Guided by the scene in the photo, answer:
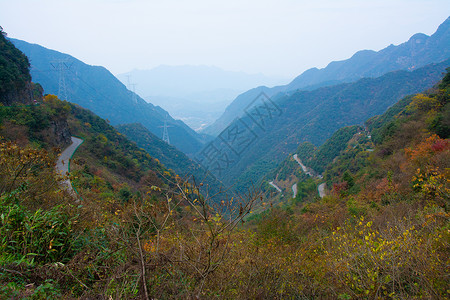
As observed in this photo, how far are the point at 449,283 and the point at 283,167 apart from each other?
182 ft

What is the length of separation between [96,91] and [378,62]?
6671 inches

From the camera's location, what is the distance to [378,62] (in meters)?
151

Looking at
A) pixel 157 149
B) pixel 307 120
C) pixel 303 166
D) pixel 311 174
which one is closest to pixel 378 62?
pixel 307 120

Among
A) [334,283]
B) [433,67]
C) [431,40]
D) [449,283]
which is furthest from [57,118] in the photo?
[431,40]

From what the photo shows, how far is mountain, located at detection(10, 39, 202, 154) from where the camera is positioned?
276 feet

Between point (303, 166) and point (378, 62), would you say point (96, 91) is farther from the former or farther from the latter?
point (378, 62)

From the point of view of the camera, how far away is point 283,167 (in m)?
57.3

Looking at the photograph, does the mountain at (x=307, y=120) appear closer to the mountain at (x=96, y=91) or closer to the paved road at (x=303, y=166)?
the paved road at (x=303, y=166)

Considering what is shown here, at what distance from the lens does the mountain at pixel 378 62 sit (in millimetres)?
128375

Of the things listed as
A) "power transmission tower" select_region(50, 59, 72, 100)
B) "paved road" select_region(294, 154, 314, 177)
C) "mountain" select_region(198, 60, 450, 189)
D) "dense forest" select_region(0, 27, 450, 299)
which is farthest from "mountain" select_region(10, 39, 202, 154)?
"dense forest" select_region(0, 27, 450, 299)

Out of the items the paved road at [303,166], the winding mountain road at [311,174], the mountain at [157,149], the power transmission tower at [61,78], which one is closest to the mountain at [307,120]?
the paved road at [303,166]

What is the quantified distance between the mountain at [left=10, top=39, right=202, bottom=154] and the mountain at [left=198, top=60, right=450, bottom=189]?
70.4 ft

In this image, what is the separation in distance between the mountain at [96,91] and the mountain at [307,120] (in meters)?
21.4

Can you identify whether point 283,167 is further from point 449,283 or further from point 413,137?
point 449,283
